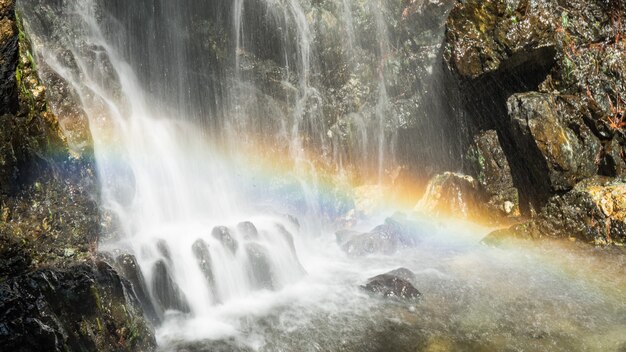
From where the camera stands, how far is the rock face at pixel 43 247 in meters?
4.70

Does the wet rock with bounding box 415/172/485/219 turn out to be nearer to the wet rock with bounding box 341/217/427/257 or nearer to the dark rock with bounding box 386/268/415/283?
the wet rock with bounding box 341/217/427/257

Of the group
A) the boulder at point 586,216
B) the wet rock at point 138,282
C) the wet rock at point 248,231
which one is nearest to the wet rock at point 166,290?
the wet rock at point 138,282

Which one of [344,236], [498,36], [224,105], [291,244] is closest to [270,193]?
[224,105]

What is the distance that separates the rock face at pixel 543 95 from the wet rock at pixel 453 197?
1.68 ft

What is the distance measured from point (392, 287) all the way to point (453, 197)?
641cm

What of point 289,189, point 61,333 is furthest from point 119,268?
point 289,189

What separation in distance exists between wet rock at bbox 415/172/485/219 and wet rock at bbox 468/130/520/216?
1.30ft

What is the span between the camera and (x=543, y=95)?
11.0m

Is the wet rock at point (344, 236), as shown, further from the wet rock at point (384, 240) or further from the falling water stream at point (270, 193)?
the wet rock at point (384, 240)

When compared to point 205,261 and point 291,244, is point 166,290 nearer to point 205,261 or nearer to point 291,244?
point 205,261

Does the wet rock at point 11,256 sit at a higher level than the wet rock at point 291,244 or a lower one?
higher

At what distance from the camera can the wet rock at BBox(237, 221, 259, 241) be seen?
10.2 meters

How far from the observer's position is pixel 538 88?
11680mm

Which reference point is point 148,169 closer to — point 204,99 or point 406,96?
point 204,99
